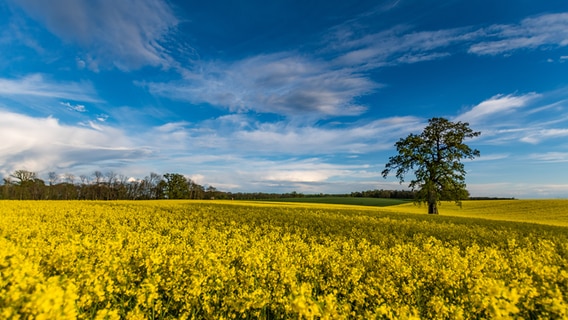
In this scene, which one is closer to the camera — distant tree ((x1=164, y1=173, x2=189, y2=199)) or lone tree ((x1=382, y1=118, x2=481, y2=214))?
lone tree ((x1=382, y1=118, x2=481, y2=214))

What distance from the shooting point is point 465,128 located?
1316 inches

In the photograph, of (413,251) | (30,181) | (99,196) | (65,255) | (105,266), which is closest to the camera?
(105,266)

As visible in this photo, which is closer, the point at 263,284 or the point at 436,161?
the point at 263,284

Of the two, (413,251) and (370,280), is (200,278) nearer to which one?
(370,280)

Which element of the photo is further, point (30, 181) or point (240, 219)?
point (30, 181)

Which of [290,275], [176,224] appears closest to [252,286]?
[290,275]

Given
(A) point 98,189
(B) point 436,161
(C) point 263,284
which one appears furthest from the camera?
(A) point 98,189

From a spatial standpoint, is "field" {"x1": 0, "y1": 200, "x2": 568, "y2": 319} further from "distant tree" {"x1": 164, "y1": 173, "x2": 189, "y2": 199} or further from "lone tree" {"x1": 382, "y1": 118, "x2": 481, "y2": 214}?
"distant tree" {"x1": 164, "y1": 173, "x2": 189, "y2": 199}

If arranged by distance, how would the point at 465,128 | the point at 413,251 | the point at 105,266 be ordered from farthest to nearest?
the point at 465,128, the point at 413,251, the point at 105,266

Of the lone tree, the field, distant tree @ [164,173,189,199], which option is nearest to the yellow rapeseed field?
the lone tree

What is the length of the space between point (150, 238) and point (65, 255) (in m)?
3.91

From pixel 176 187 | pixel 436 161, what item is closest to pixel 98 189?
pixel 176 187

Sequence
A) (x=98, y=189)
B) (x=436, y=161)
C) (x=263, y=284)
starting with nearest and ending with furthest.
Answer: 1. (x=263, y=284)
2. (x=436, y=161)
3. (x=98, y=189)

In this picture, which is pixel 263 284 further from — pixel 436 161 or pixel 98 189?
pixel 98 189
